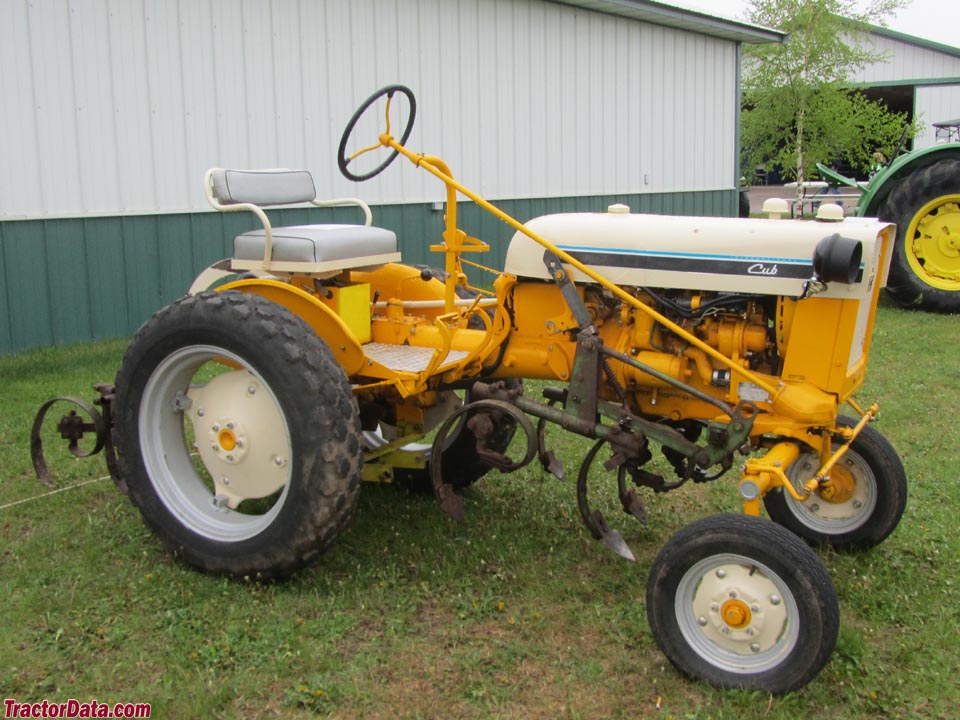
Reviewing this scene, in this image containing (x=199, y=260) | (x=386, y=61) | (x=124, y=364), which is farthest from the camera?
(x=386, y=61)

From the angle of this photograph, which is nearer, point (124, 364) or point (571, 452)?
point (124, 364)

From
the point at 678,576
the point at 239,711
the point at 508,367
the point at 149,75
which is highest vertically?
the point at 149,75

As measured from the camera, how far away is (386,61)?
8.98m

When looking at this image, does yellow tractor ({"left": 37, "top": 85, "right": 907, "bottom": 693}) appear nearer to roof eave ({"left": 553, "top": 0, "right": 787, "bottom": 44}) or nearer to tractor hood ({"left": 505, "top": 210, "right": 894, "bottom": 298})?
tractor hood ({"left": 505, "top": 210, "right": 894, "bottom": 298})

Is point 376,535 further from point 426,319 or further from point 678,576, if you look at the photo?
point 678,576

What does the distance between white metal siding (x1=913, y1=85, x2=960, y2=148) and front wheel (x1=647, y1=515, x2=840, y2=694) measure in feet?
81.4

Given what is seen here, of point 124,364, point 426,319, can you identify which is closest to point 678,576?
point 426,319

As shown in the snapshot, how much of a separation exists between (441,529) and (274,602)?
34.2 inches

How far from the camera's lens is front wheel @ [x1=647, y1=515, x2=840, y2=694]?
2711 millimetres

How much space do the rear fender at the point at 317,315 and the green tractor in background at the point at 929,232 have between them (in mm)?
6717

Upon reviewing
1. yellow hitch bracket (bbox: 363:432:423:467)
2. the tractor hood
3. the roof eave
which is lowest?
yellow hitch bracket (bbox: 363:432:423:467)

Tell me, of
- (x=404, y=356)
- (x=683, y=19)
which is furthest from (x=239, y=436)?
(x=683, y=19)

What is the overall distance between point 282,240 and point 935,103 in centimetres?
2511
